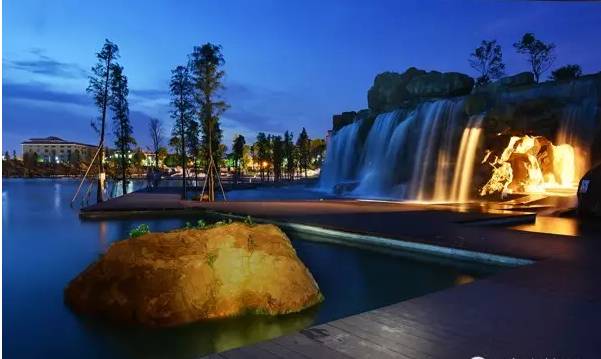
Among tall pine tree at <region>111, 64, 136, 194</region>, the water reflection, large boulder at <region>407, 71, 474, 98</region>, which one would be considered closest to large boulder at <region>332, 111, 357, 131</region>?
large boulder at <region>407, 71, 474, 98</region>

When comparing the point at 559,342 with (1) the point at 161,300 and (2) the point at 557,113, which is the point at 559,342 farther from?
(2) the point at 557,113

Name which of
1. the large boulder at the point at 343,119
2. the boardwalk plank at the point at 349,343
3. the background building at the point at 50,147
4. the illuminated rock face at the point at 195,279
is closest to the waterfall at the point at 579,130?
the illuminated rock face at the point at 195,279

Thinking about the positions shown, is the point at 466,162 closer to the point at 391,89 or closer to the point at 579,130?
the point at 579,130

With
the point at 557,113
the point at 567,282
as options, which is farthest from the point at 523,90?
the point at 567,282

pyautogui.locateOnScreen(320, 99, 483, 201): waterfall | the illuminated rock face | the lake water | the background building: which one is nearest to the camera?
the lake water

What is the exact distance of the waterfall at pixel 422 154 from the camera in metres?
22.7

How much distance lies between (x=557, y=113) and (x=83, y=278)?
844 inches

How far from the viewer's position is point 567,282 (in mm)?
5453

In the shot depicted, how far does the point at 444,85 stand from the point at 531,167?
Result: 70.0 ft

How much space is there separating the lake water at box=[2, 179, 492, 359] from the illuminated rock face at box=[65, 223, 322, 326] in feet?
0.52

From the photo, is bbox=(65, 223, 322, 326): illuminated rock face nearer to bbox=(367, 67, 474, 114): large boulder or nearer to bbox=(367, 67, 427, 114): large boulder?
bbox=(367, 67, 474, 114): large boulder

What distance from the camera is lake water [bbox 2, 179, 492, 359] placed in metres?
4.98

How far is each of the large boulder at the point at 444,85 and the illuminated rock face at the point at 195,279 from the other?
38073mm

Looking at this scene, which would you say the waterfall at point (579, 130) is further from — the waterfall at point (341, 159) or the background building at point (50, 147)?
the background building at point (50, 147)
